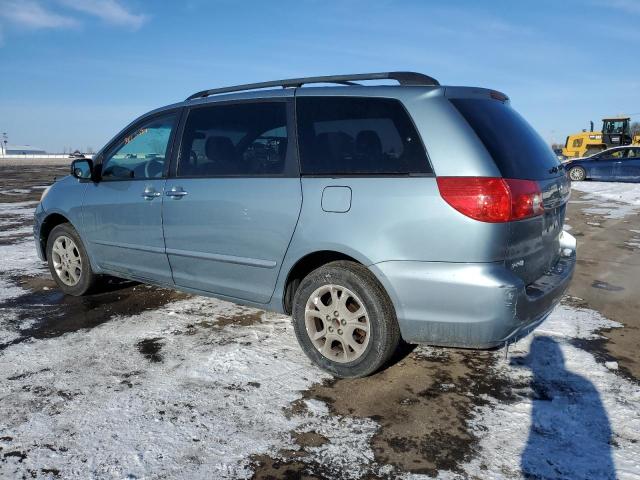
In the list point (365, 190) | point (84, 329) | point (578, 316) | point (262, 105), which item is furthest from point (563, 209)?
point (84, 329)

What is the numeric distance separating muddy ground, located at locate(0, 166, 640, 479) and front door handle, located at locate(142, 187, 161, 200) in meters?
1.04

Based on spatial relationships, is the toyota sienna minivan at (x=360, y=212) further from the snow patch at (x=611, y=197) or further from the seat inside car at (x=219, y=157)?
the snow patch at (x=611, y=197)

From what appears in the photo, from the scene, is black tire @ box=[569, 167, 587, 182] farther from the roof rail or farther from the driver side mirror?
the driver side mirror

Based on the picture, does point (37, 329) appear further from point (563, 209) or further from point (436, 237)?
point (563, 209)

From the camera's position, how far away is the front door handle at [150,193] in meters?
3.98

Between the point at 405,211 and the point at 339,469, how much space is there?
1355 mm

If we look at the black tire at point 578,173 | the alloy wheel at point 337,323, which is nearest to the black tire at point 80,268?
the alloy wheel at point 337,323

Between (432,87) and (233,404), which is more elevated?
(432,87)

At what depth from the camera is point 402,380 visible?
122 inches

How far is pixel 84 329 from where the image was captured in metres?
3.92

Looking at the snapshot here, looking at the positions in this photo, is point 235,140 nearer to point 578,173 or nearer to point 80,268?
point 80,268

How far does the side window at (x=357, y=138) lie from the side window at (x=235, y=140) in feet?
0.68

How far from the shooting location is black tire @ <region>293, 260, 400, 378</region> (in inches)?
115

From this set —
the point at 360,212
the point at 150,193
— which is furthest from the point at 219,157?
the point at 360,212
